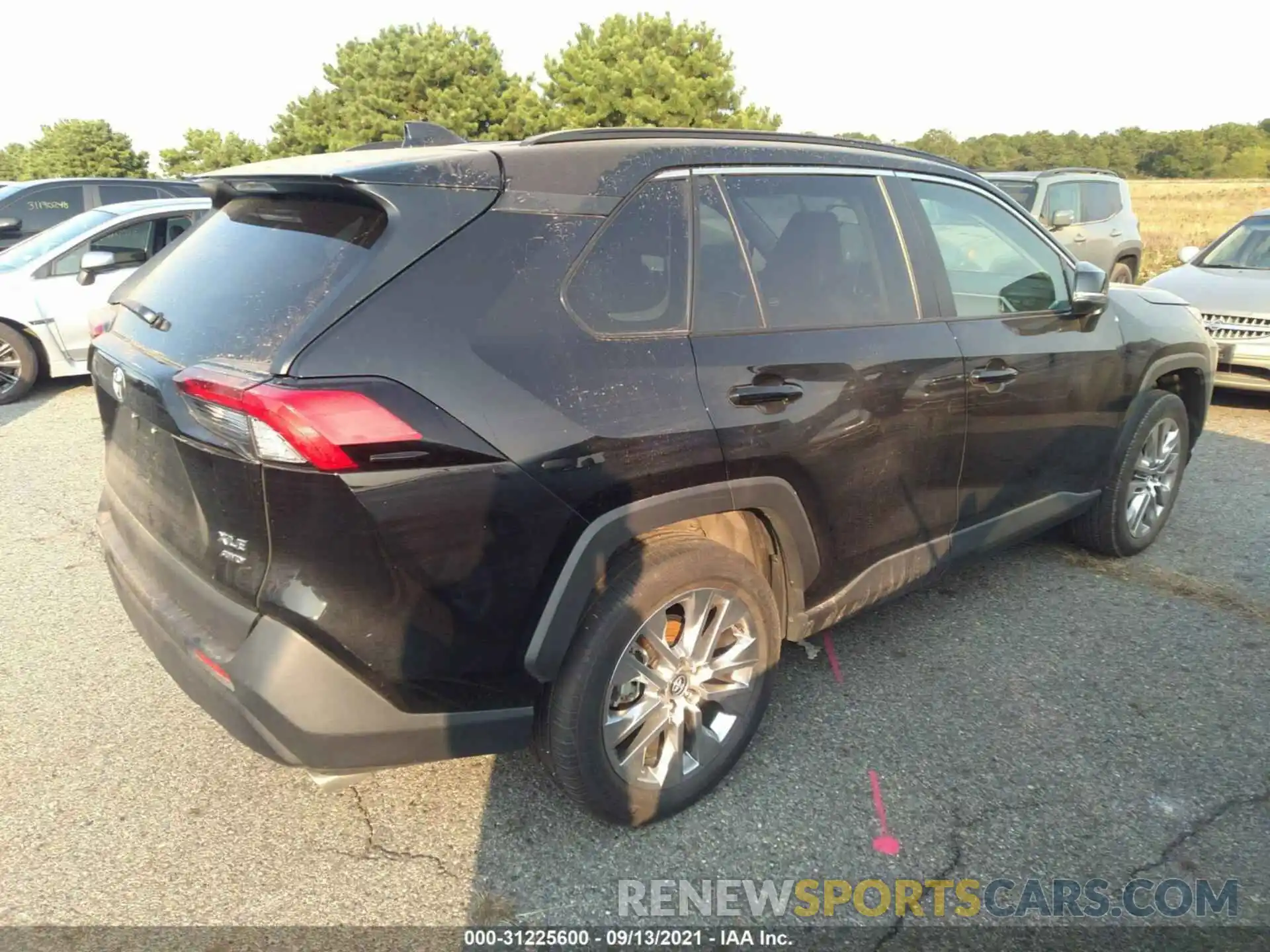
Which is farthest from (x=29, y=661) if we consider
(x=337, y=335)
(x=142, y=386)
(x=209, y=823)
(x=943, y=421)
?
(x=943, y=421)

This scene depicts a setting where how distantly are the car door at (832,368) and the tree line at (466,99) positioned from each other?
29.3m

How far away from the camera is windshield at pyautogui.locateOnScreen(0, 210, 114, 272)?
7914 millimetres

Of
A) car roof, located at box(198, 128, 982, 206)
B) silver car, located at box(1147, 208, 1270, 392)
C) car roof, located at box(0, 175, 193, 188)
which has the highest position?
car roof, located at box(198, 128, 982, 206)

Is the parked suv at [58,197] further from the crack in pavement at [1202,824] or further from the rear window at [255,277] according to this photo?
the crack in pavement at [1202,824]

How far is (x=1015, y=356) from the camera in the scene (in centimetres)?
336

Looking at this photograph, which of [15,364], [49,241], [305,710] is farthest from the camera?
[49,241]

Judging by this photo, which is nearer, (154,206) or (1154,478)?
(1154,478)

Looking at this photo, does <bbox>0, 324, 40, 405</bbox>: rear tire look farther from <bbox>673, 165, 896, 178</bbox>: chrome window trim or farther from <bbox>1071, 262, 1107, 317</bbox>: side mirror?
<bbox>1071, 262, 1107, 317</bbox>: side mirror

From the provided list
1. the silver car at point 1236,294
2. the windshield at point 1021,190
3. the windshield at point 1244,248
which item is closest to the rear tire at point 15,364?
the windshield at point 1244,248

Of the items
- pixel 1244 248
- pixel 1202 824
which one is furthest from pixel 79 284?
pixel 1244 248

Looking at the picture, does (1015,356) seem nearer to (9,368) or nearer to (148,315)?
(148,315)

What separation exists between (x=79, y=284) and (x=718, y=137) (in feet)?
23.3

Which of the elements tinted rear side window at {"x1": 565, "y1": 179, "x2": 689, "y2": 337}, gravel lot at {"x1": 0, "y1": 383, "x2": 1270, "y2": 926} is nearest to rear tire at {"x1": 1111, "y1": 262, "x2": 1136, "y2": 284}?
gravel lot at {"x1": 0, "y1": 383, "x2": 1270, "y2": 926}

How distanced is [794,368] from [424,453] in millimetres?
1167
